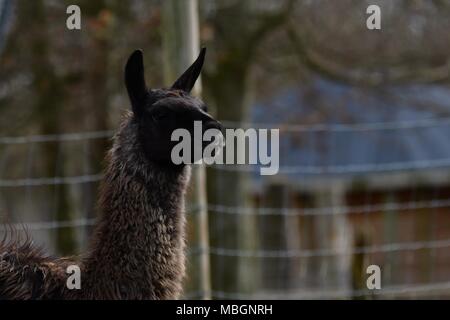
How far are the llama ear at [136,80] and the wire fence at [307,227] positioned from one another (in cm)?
88

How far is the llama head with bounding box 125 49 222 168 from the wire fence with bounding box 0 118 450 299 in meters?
0.83

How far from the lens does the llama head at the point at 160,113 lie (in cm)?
505

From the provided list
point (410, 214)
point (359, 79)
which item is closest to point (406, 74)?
point (359, 79)

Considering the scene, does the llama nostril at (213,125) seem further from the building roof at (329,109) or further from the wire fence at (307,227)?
the building roof at (329,109)

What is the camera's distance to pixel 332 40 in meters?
12.5

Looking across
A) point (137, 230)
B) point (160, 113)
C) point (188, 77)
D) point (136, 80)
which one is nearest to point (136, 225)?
point (137, 230)

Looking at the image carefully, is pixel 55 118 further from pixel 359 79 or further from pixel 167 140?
pixel 167 140

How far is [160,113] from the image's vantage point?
5129mm

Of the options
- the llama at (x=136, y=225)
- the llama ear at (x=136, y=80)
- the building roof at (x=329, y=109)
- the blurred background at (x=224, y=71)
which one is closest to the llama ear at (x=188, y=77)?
the llama at (x=136, y=225)

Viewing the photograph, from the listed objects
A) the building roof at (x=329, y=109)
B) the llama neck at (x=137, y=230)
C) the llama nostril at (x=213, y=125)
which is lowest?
the llama neck at (x=137, y=230)

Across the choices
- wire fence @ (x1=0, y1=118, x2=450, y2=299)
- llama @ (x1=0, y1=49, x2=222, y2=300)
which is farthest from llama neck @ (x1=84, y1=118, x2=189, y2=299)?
wire fence @ (x1=0, y1=118, x2=450, y2=299)

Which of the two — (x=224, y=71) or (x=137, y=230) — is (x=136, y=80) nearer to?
(x=137, y=230)

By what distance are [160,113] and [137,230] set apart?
564 millimetres

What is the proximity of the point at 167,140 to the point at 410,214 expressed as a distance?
43.9 ft
